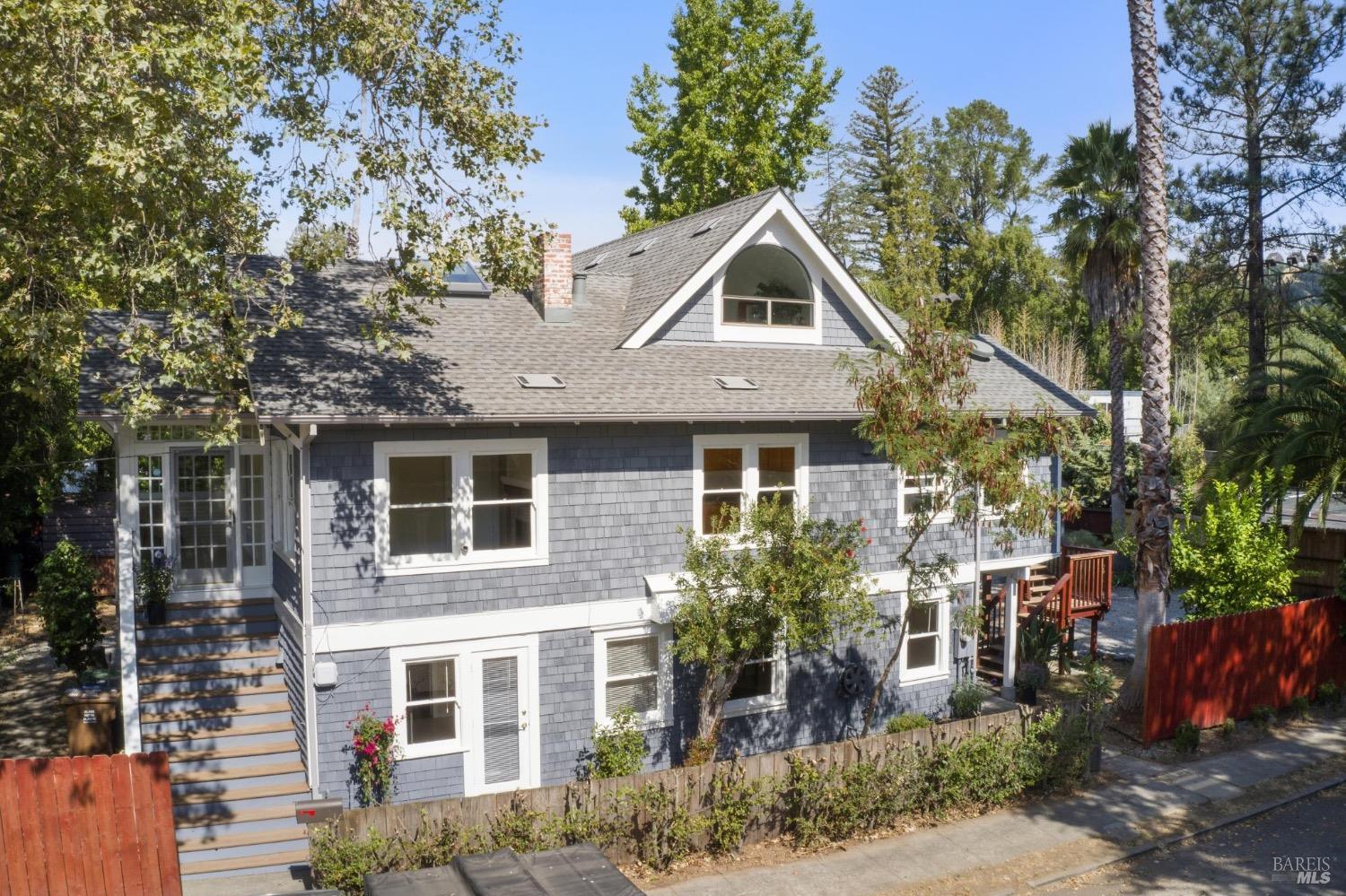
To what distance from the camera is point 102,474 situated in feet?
94.1

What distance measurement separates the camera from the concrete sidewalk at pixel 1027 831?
37.4ft

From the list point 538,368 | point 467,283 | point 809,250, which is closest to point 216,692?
point 538,368

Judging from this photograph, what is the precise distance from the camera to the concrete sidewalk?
1141 centimetres

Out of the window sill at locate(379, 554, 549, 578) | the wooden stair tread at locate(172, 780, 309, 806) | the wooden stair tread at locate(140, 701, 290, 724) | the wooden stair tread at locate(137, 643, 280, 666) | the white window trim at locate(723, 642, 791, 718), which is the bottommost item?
the wooden stair tread at locate(172, 780, 309, 806)

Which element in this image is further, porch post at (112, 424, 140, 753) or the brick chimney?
the brick chimney

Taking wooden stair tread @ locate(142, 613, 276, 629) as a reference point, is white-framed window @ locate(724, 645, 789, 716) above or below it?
below

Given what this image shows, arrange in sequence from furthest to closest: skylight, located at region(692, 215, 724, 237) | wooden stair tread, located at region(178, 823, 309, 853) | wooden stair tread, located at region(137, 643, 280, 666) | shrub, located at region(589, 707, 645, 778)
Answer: skylight, located at region(692, 215, 724, 237)
wooden stair tread, located at region(137, 643, 280, 666)
shrub, located at region(589, 707, 645, 778)
wooden stair tread, located at region(178, 823, 309, 853)

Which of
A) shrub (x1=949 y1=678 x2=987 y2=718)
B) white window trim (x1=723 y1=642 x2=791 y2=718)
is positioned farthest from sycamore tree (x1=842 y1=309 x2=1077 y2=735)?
shrub (x1=949 y1=678 x2=987 y2=718)

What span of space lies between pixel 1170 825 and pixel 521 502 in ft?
31.0

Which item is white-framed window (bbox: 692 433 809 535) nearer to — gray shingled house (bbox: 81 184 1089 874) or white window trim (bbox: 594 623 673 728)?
gray shingled house (bbox: 81 184 1089 874)

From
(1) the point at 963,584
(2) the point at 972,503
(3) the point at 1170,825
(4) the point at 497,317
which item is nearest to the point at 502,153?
(4) the point at 497,317

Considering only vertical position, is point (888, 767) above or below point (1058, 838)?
above

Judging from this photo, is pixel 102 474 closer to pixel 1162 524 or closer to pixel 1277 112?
pixel 1162 524

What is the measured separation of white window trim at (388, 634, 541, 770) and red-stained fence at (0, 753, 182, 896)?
317cm
